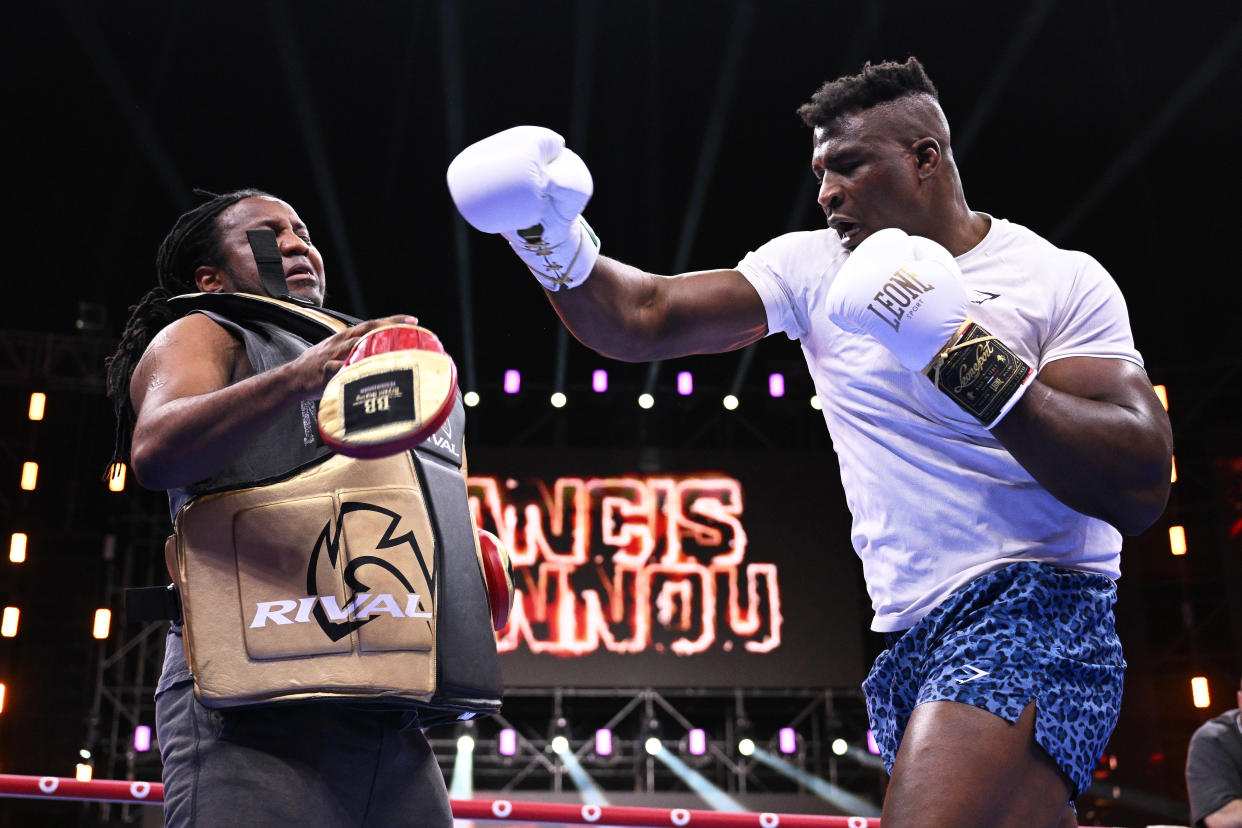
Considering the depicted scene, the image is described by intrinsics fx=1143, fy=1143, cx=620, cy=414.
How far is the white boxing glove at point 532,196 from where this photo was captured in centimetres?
153

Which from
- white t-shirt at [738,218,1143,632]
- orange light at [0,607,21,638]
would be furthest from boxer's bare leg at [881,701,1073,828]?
orange light at [0,607,21,638]

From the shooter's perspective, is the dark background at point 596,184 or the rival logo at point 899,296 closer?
the rival logo at point 899,296

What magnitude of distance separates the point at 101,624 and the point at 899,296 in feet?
28.5

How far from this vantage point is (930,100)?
1.88 m

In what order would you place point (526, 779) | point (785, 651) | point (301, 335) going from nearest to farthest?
point (301, 335), point (785, 651), point (526, 779)

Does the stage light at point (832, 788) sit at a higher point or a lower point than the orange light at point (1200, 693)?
lower

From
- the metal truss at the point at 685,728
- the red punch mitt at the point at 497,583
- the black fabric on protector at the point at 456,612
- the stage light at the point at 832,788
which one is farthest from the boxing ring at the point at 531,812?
the stage light at the point at 832,788

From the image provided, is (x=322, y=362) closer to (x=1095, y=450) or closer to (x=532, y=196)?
(x=532, y=196)

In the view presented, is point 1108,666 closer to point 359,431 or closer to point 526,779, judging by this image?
point 359,431

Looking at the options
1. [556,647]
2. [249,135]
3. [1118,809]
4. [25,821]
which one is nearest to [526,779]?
[556,647]

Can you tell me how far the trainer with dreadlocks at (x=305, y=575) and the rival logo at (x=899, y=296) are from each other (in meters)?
0.57

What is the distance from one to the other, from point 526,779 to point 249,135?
7202 millimetres

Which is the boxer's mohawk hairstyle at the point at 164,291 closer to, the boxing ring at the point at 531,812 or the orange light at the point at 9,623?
the boxing ring at the point at 531,812

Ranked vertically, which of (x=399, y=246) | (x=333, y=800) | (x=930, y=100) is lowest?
(x=333, y=800)
